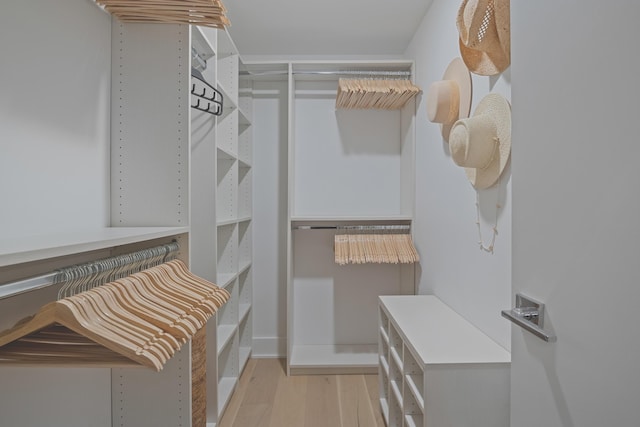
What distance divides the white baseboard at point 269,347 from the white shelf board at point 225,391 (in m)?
0.59

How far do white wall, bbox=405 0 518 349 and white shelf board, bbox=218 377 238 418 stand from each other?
1.47 metres

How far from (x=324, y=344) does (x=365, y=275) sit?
701 millimetres

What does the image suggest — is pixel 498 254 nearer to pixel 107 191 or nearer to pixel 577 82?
pixel 577 82

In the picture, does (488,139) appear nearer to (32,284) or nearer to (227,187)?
(32,284)

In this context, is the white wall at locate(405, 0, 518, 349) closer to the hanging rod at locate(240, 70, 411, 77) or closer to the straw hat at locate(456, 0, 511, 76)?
the straw hat at locate(456, 0, 511, 76)

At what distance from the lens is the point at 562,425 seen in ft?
2.56

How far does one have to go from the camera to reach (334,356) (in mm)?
2973

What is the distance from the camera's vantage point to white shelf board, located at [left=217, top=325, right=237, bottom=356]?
223 centimetres

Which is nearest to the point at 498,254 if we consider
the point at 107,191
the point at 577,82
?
the point at 577,82

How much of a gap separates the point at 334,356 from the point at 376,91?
208 centimetres

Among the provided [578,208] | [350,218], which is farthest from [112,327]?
[350,218]

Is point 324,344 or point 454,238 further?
point 324,344

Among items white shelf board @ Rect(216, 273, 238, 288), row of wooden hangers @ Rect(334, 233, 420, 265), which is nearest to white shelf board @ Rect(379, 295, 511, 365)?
row of wooden hangers @ Rect(334, 233, 420, 265)

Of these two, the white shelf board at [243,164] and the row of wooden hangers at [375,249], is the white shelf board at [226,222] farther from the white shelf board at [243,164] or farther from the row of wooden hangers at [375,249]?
the row of wooden hangers at [375,249]
